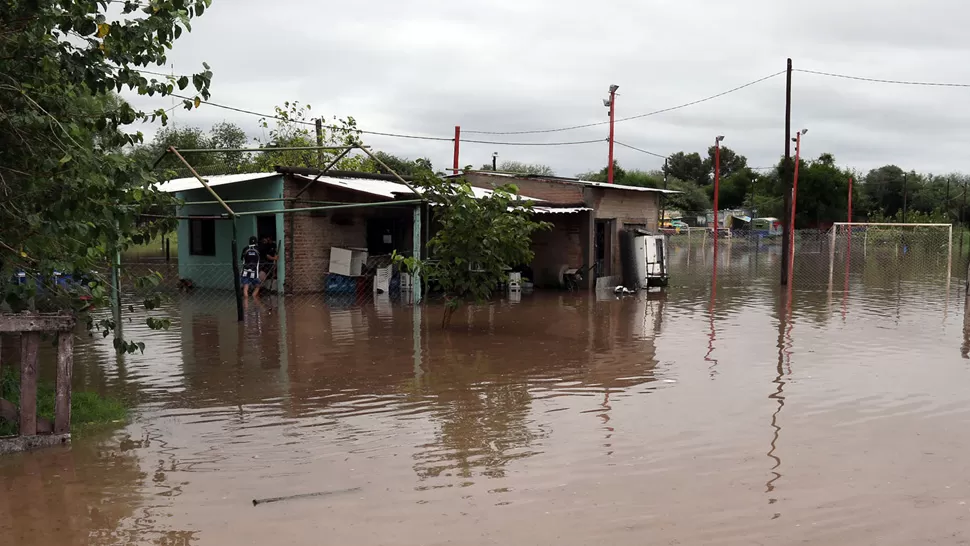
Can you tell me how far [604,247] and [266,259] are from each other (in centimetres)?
977

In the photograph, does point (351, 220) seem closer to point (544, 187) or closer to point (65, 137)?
point (544, 187)

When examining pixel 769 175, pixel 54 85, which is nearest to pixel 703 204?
pixel 769 175

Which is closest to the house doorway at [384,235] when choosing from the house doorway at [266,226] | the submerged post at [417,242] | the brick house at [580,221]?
the brick house at [580,221]

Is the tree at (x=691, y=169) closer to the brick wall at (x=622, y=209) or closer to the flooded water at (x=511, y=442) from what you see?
the brick wall at (x=622, y=209)

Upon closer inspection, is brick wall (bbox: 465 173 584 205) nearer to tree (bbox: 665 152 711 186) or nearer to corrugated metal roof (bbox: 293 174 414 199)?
corrugated metal roof (bbox: 293 174 414 199)

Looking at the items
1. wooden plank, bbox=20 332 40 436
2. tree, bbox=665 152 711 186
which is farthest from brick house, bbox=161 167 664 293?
tree, bbox=665 152 711 186

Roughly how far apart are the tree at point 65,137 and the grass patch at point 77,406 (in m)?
0.93

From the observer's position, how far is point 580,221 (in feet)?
77.2

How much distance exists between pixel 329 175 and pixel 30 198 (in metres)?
14.2

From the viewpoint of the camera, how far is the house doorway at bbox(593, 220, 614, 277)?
2459 centimetres

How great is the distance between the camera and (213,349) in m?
12.1

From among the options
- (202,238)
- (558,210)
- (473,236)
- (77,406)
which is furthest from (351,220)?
(77,406)

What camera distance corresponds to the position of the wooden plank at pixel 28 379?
6.37 m

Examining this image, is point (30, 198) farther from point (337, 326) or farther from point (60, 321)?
point (337, 326)
